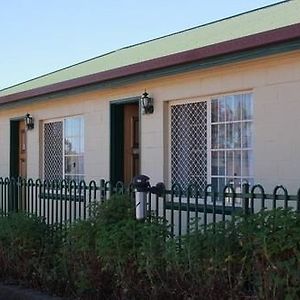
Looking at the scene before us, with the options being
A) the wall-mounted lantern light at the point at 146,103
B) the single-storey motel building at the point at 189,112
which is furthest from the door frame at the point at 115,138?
the wall-mounted lantern light at the point at 146,103

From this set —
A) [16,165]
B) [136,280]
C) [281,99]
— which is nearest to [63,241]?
[136,280]

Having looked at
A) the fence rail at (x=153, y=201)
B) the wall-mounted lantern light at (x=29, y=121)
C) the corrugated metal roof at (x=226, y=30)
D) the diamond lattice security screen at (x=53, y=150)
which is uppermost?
the corrugated metal roof at (x=226, y=30)

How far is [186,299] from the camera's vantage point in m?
6.02

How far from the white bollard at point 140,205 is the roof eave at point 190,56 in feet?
7.13

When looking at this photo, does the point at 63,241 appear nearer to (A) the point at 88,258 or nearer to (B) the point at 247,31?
(A) the point at 88,258

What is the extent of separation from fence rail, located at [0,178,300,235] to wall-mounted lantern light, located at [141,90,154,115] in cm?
142

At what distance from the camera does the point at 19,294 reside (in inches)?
316

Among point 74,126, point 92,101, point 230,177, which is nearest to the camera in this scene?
point 230,177

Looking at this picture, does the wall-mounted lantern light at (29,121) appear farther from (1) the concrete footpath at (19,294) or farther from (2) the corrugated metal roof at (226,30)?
(1) the concrete footpath at (19,294)

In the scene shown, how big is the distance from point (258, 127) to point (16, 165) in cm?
773

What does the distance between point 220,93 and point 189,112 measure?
84 centimetres

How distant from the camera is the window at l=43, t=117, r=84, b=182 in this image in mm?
11977

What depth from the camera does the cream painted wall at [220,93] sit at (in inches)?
304

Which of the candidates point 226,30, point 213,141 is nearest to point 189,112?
point 213,141
